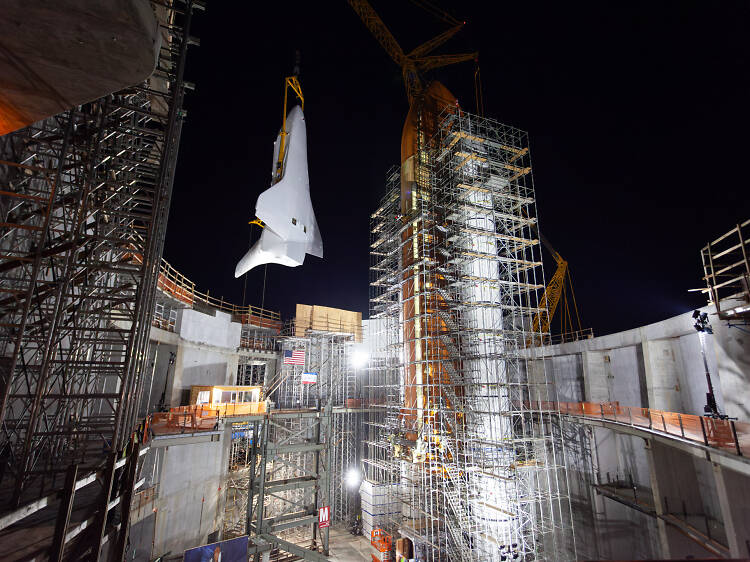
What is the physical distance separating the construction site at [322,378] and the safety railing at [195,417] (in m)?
0.17

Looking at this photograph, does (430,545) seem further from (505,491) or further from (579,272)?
(579,272)

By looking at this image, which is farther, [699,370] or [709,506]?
[699,370]

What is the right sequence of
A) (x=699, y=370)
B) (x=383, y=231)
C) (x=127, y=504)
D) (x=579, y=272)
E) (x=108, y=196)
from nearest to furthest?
(x=127, y=504) → (x=108, y=196) → (x=699, y=370) → (x=383, y=231) → (x=579, y=272)

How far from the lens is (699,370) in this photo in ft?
64.1

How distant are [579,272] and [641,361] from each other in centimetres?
2689

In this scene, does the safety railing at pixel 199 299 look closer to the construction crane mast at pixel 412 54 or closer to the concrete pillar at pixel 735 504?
the construction crane mast at pixel 412 54

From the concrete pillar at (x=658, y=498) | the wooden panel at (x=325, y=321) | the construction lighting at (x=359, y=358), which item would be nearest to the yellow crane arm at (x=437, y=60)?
the wooden panel at (x=325, y=321)

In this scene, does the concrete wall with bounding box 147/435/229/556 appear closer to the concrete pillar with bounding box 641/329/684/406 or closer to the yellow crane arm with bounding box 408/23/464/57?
the concrete pillar with bounding box 641/329/684/406

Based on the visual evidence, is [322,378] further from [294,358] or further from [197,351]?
[197,351]

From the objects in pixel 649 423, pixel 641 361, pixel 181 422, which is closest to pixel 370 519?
pixel 181 422

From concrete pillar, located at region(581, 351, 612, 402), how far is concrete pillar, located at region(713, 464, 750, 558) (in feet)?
52.2

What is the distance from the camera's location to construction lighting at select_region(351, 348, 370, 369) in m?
31.7

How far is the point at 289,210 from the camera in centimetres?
1992

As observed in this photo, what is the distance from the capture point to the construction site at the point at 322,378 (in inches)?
337
